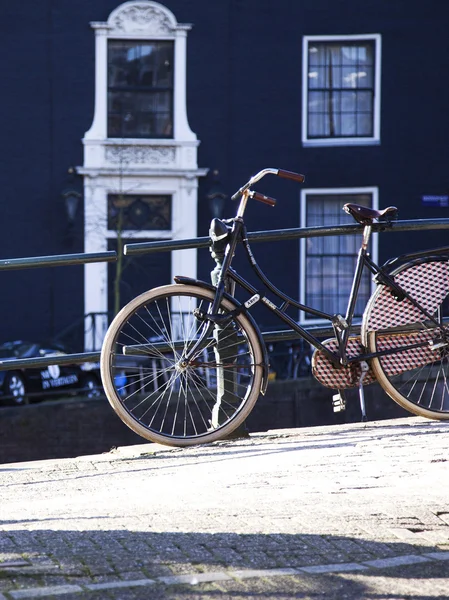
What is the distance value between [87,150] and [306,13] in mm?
4422

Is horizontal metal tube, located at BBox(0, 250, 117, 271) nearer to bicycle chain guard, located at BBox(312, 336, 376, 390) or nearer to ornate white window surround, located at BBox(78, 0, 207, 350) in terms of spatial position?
bicycle chain guard, located at BBox(312, 336, 376, 390)

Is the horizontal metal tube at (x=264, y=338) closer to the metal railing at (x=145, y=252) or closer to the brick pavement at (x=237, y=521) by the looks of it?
the metal railing at (x=145, y=252)

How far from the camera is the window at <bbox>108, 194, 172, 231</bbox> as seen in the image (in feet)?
61.7

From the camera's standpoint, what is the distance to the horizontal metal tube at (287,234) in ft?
16.8

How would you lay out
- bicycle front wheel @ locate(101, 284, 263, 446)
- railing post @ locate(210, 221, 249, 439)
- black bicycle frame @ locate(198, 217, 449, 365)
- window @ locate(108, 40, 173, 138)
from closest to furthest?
bicycle front wheel @ locate(101, 284, 263, 446) < black bicycle frame @ locate(198, 217, 449, 365) < railing post @ locate(210, 221, 249, 439) < window @ locate(108, 40, 173, 138)

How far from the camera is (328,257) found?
1920 cm

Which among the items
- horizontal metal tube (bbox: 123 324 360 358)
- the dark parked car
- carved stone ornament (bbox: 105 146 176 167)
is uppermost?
carved stone ornament (bbox: 105 146 176 167)

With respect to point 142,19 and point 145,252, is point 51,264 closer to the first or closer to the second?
point 145,252

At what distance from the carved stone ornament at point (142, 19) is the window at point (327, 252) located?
3.70 m

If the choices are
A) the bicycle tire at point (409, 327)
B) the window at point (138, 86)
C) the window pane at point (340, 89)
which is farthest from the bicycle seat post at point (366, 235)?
the window pane at point (340, 89)

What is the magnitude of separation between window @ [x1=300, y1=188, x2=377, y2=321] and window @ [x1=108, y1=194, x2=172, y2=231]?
2377 mm

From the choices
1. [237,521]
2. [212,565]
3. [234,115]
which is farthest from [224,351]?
[234,115]

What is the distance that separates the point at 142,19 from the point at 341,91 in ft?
11.9

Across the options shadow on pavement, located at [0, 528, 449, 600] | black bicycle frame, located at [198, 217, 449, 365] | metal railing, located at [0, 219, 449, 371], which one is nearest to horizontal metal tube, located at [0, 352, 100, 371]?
metal railing, located at [0, 219, 449, 371]
